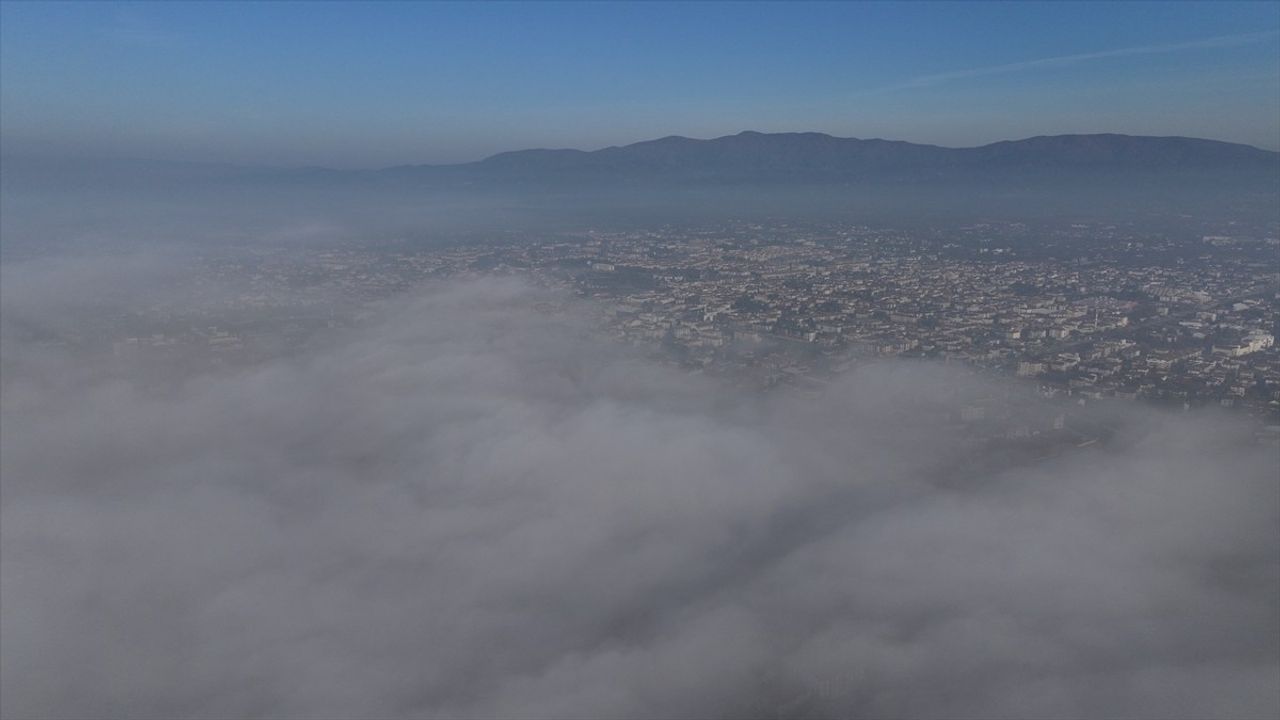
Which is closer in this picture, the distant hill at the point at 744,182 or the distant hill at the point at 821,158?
the distant hill at the point at 744,182

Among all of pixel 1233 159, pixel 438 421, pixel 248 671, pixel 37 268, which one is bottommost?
pixel 248 671


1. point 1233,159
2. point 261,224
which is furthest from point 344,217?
point 1233,159

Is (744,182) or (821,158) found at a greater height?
(821,158)

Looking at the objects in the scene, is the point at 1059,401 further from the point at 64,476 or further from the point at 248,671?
the point at 64,476

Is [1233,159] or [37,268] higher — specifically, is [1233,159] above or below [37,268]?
above

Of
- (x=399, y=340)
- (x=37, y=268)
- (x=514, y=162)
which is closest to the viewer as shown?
(x=399, y=340)

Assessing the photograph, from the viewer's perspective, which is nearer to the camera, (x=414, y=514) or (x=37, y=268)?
(x=414, y=514)

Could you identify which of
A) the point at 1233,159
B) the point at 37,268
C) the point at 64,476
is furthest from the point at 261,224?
the point at 1233,159

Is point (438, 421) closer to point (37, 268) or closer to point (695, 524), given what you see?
point (695, 524)

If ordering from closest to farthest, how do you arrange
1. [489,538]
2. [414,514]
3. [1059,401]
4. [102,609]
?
[102,609]
[489,538]
[414,514]
[1059,401]

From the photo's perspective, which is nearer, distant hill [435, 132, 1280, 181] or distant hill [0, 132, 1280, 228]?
distant hill [0, 132, 1280, 228]

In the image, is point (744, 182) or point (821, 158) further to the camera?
point (821, 158)
